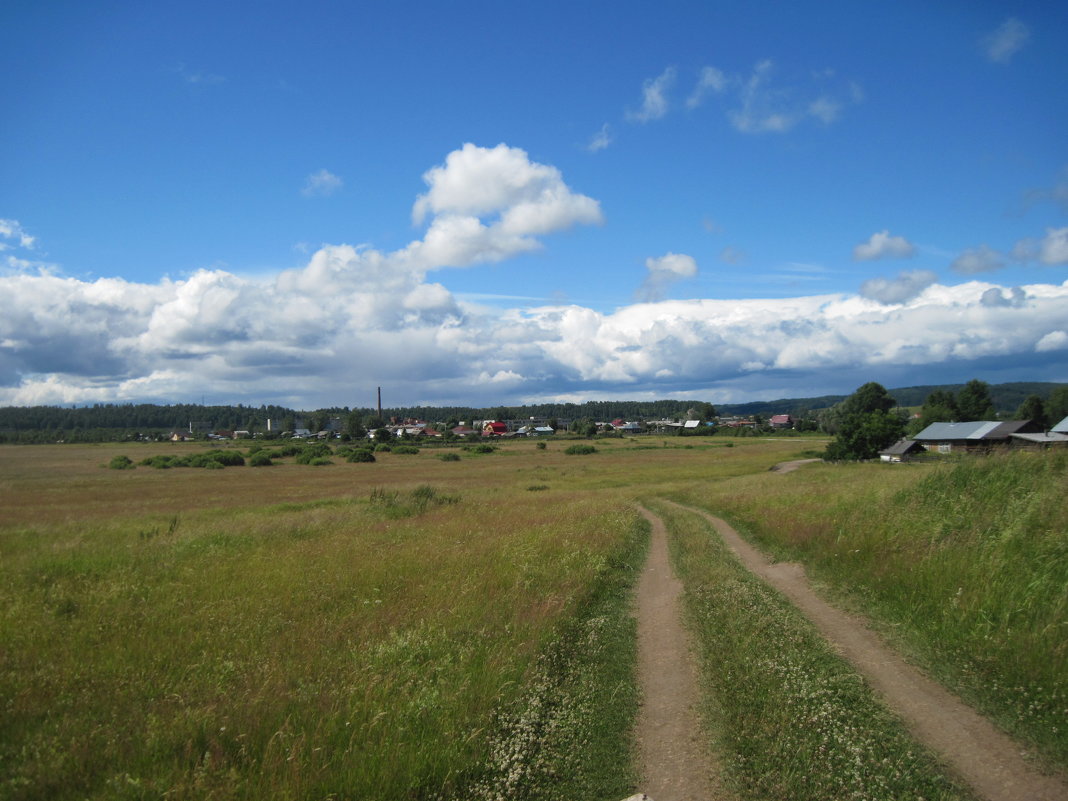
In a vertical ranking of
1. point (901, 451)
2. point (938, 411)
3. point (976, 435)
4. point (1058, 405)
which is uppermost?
point (1058, 405)

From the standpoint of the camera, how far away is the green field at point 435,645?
5570 mm

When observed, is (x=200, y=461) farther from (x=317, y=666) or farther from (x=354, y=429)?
(x=354, y=429)

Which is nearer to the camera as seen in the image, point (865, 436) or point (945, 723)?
point (945, 723)

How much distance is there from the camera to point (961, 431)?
241 feet

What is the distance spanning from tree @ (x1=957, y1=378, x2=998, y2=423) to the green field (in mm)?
104824

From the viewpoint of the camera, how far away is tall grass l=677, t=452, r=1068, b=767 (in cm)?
689

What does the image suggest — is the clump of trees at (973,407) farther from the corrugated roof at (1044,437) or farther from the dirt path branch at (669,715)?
the dirt path branch at (669,715)

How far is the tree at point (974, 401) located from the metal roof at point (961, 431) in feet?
104

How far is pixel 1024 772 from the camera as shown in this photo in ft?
17.2

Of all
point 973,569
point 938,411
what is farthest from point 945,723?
point 938,411

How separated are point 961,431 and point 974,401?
40762 millimetres

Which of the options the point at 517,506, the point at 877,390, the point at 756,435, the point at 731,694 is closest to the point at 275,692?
the point at 731,694

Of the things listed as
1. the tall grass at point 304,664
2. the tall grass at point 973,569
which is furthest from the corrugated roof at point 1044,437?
the tall grass at point 304,664

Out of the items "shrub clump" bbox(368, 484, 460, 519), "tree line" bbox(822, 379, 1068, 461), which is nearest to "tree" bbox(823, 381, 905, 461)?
"tree line" bbox(822, 379, 1068, 461)
